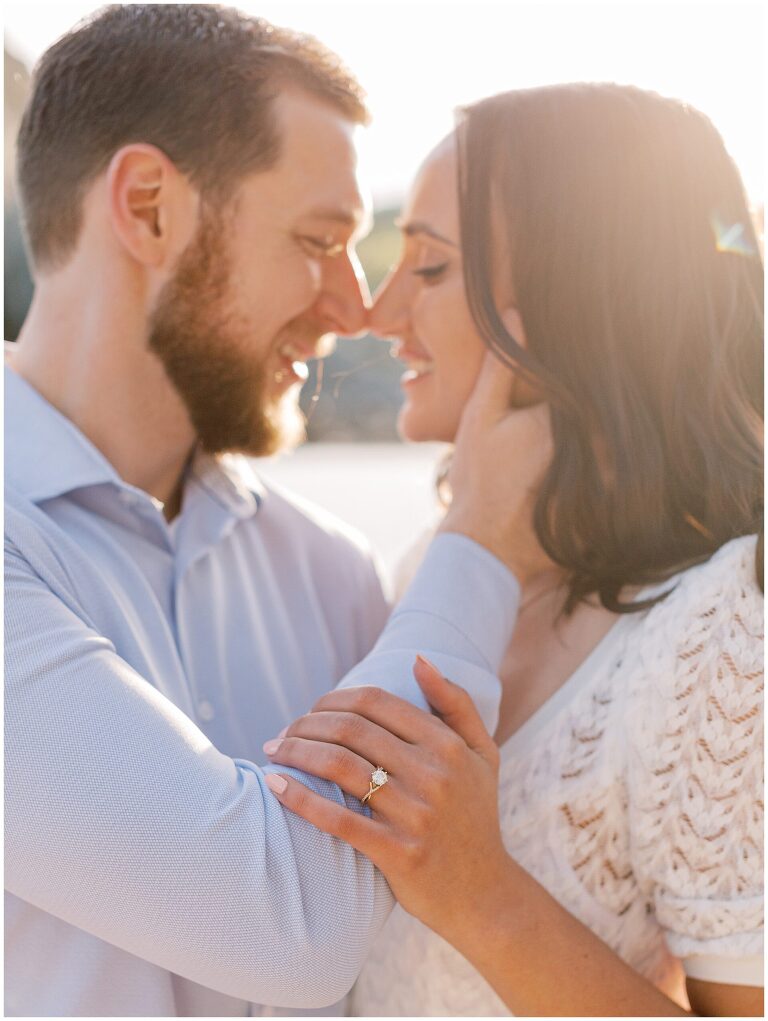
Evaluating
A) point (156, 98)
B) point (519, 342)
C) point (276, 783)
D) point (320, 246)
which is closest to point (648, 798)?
point (276, 783)

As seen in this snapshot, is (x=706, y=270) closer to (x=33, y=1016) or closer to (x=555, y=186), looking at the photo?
(x=555, y=186)

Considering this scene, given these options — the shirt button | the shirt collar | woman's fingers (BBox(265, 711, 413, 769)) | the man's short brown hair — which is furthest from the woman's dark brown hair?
the shirt collar

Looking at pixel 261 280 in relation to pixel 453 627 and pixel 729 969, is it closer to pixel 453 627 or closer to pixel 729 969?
pixel 453 627

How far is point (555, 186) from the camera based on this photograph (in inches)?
83.2

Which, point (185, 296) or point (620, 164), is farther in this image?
point (185, 296)

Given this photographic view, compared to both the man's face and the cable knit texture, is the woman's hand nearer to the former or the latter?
the cable knit texture

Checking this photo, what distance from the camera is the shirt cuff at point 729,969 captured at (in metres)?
1.63

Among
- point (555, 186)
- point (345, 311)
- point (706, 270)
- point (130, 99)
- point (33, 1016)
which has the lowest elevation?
point (33, 1016)

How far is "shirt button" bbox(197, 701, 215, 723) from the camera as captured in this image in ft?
6.51

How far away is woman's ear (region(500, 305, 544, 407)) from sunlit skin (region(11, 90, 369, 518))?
1.76ft

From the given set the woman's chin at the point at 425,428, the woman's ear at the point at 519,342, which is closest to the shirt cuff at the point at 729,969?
the woman's ear at the point at 519,342

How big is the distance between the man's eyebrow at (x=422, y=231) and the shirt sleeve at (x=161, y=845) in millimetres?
1249

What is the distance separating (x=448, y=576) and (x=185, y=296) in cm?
100

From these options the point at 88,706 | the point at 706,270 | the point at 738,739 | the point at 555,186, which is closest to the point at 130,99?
the point at 555,186
